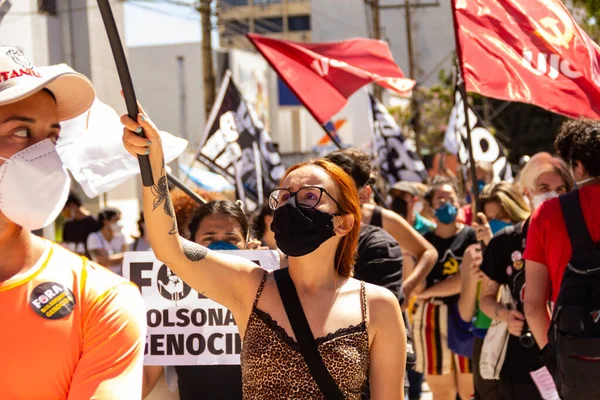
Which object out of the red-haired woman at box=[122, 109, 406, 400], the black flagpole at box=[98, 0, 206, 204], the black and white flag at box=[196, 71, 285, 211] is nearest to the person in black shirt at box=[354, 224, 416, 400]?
the red-haired woman at box=[122, 109, 406, 400]

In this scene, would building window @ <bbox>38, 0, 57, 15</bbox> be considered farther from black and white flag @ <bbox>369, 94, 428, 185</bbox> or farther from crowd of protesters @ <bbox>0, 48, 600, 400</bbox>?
crowd of protesters @ <bbox>0, 48, 600, 400</bbox>

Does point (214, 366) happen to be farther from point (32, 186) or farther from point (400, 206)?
point (400, 206)

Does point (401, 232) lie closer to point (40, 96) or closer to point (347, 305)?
point (347, 305)

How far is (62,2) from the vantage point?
65.8 feet

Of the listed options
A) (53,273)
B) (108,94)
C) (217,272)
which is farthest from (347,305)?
(108,94)

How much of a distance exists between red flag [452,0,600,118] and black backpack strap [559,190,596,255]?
4.02 feet

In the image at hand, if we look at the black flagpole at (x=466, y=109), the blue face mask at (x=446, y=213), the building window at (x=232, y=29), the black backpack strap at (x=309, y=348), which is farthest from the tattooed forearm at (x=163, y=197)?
the building window at (x=232, y=29)

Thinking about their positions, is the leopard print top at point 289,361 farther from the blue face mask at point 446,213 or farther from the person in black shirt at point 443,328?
the blue face mask at point 446,213

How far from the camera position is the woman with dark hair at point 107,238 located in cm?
1103

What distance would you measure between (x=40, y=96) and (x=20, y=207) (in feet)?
1.24

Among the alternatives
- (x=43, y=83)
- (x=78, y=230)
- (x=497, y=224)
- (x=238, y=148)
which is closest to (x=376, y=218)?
(x=497, y=224)

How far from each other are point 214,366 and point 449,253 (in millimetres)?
3546

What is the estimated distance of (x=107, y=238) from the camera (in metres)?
11.8

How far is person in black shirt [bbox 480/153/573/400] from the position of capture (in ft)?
18.0
